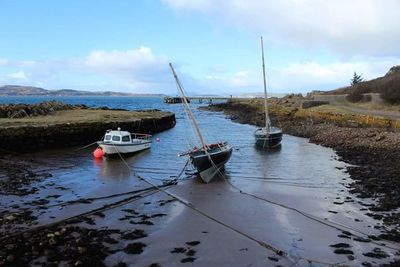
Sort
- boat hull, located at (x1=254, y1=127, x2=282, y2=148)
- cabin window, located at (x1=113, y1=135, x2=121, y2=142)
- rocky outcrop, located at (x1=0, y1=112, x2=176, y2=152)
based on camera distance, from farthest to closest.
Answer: boat hull, located at (x1=254, y1=127, x2=282, y2=148)
cabin window, located at (x1=113, y1=135, x2=121, y2=142)
rocky outcrop, located at (x1=0, y1=112, x2=176, y2=152)

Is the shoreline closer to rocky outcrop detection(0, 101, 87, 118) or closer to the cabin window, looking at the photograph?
rocky outcrop detection(0, 101, 87, 118)

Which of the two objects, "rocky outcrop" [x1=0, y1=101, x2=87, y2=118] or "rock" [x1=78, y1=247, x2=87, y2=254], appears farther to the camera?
"rocky outcrop" [x1=0, y1=101, x2=87, y2=118]

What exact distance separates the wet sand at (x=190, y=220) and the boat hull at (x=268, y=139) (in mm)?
10337

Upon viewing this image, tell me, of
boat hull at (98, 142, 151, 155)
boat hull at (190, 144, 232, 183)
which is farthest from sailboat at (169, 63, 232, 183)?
boat hull at (98, 142, 151, 155)

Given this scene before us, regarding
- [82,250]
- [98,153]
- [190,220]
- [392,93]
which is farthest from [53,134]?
[392,93]

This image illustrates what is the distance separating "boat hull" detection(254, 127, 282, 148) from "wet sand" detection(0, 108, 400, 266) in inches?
407

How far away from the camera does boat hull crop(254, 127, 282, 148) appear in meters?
38.6

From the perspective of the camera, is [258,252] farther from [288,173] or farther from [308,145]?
[308,145]

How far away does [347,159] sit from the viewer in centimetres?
3045

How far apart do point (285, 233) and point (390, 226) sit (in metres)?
3.79

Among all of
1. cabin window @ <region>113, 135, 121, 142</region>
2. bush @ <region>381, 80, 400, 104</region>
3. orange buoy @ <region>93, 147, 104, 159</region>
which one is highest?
bush @ <region>381, 80, 400, 104</region>

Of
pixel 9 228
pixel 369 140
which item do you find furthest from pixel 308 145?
pixel 9 228

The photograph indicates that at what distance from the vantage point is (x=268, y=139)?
126 ft

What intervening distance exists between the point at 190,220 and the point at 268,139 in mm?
23149
